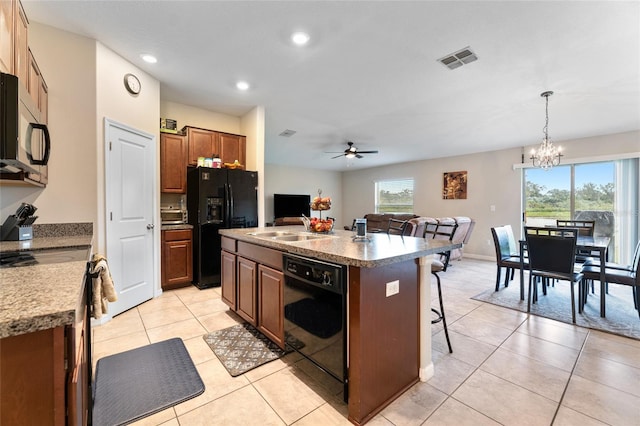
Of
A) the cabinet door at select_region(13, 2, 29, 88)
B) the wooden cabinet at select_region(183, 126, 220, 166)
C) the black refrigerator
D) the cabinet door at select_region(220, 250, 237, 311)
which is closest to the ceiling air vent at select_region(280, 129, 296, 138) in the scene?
the wooden cabinet at select_region(183, 126, 220, 166)

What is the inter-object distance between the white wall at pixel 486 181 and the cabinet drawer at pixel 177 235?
6.13m

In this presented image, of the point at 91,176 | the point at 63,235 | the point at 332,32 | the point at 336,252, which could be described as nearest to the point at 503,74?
the point at 332,32

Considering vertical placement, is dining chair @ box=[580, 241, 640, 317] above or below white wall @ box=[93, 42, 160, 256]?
below

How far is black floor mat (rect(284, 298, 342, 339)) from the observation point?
1604 millimetres

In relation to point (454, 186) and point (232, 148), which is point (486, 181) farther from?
point (232, 148)

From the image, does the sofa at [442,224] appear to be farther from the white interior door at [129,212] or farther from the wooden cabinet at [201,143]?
the white interior door at [129,212]

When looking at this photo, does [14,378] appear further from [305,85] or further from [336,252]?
[305,85]

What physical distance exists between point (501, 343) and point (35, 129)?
3.65m

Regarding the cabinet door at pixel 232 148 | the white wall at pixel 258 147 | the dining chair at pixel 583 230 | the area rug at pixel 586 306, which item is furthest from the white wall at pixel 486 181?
the cabinet door at pixel 232 148

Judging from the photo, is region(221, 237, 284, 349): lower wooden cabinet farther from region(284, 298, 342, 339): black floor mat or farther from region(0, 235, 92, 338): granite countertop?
region(0, 235, 92, 338): granite countertop

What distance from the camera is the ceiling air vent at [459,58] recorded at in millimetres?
2597

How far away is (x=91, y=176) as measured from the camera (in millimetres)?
2695

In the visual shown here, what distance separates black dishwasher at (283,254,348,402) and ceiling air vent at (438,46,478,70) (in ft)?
8.14

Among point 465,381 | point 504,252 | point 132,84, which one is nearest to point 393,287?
point 465,381
